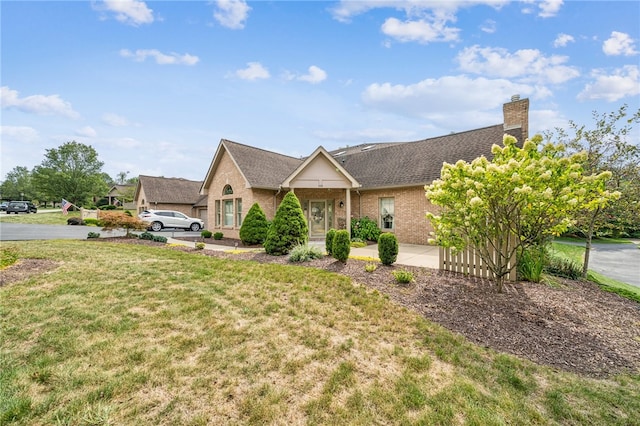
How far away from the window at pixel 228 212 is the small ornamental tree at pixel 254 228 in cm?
390

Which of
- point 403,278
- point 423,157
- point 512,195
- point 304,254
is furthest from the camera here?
point 423,157

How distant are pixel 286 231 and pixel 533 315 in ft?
24.3

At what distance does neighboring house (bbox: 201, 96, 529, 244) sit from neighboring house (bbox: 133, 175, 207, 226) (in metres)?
13.6

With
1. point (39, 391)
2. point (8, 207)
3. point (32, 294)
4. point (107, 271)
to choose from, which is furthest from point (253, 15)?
point (8, 207)

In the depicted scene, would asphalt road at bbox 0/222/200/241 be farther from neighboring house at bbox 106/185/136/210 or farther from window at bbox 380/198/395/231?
neighboring house at bbox 106/185/136/210

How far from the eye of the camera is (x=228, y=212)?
54.7 feet

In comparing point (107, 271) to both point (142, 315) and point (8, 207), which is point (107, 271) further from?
point (8, 207)

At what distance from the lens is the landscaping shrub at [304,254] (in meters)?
8.59

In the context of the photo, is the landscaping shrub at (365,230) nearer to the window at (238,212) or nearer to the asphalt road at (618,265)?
the window at (238,212)

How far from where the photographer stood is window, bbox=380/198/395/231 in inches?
577

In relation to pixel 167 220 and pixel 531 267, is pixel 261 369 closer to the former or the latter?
pixel 531 267

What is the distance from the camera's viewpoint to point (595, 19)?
801cm

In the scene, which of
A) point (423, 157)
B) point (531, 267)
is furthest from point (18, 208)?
point (531, 267)

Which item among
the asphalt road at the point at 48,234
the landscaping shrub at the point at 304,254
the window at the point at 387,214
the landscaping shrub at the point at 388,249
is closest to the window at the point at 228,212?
the asphalt road at the point at 48,234
